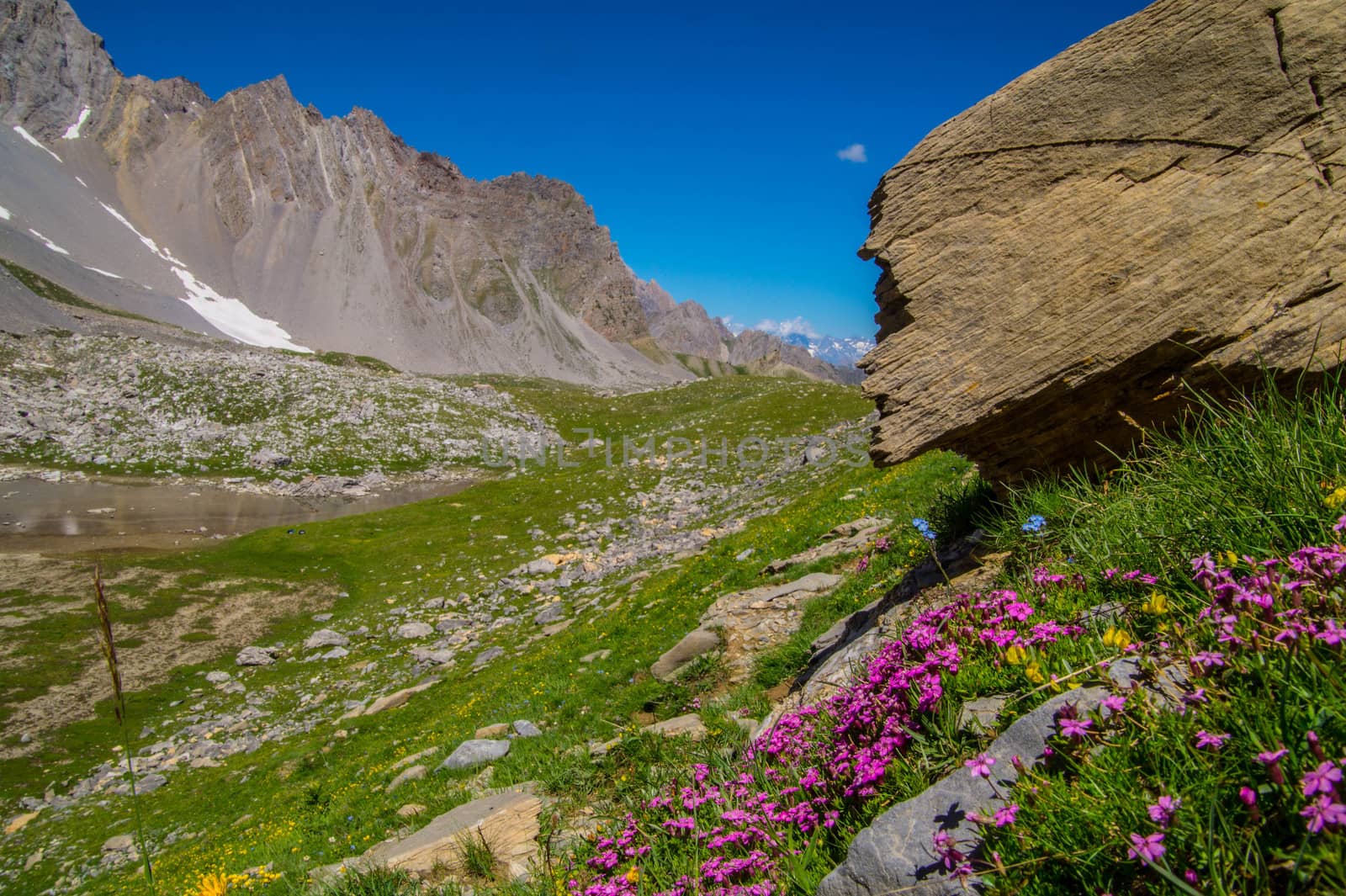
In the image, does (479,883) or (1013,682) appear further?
(479,883)

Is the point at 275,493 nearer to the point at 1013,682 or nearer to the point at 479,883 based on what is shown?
the point at 479,883

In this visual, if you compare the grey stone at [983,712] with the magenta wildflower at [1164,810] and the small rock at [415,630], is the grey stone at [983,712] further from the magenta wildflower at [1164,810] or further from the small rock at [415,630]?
the small rock at [415,630]

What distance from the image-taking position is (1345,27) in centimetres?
685

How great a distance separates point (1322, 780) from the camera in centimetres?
209

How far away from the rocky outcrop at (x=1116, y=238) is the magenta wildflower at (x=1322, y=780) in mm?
5816

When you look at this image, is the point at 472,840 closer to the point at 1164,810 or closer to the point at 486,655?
the point at 1164,810

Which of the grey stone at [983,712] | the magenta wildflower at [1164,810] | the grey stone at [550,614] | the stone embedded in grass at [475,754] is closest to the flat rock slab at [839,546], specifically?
the stone embedded in grass at [475,754]

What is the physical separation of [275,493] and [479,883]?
64756mm

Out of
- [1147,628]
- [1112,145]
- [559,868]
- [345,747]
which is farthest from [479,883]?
[345,747]

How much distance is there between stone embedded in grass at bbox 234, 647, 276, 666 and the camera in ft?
88.3

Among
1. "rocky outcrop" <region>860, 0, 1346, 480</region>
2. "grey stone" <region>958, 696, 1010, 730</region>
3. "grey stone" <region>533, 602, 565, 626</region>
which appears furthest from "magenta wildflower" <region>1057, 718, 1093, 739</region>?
"grey stone" <region>533, 602, 565, 626</region>

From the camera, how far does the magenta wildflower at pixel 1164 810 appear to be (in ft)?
8.34

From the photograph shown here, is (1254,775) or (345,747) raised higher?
(1254,775)

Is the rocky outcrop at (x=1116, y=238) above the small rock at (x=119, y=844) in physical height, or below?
above
